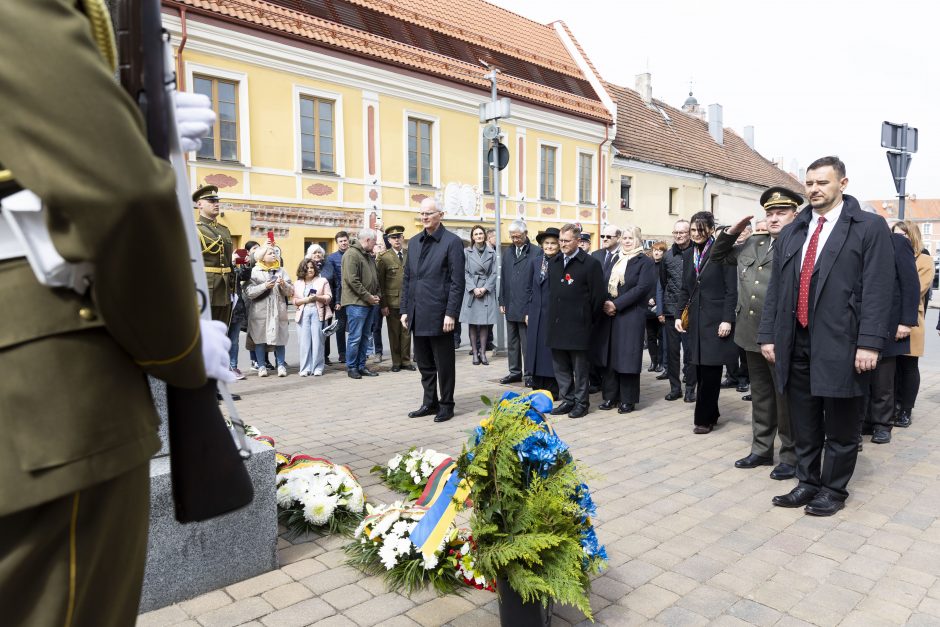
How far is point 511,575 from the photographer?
8.70 feet

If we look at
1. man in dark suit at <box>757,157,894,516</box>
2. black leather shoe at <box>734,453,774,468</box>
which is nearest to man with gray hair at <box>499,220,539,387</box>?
black leather shoe at <box>734,453,774,468</box>

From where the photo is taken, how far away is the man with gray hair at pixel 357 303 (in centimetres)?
948

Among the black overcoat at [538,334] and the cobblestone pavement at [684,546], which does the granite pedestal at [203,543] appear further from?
the black overcoat at [538,334]

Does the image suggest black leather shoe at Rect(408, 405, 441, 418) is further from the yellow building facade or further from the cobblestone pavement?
the yellow building facade

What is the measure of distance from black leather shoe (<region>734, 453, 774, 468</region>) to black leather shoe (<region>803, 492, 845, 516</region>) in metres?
0.89

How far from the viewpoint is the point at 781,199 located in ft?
17.3

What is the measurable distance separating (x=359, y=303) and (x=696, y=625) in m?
7.17

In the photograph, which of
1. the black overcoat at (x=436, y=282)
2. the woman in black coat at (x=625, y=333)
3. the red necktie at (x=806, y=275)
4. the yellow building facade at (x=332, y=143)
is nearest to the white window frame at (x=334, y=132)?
the yellow building facade at (x=332, y=143)

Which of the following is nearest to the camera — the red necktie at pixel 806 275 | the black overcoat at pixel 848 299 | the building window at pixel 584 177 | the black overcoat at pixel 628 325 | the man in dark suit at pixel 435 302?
the black overcoat at pixel 848 299

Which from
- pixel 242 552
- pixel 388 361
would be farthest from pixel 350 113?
pixel 242 552

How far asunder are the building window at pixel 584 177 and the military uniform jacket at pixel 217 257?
1996 centimetres

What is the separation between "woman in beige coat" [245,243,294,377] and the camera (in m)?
9.20

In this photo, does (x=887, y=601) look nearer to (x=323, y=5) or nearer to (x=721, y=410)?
(x=721, y=410)

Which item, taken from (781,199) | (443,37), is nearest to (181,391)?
(781,199)
